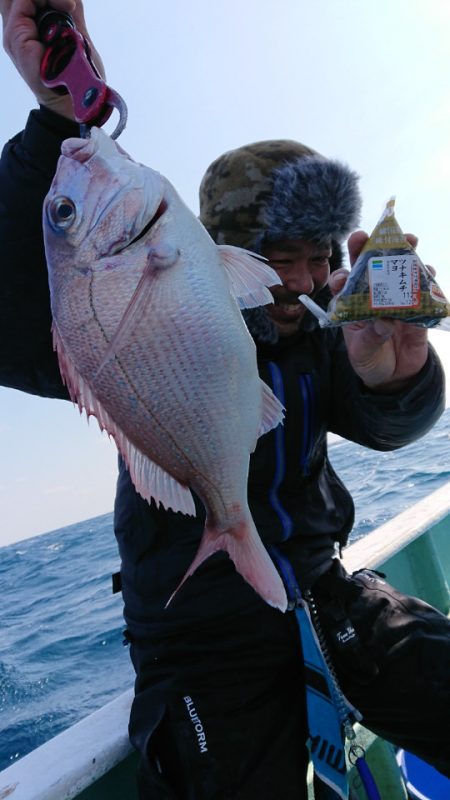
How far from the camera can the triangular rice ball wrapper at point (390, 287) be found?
4.60 feet

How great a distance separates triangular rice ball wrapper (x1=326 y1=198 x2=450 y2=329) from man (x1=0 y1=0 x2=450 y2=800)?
101 mm

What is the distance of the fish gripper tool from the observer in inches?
46.2

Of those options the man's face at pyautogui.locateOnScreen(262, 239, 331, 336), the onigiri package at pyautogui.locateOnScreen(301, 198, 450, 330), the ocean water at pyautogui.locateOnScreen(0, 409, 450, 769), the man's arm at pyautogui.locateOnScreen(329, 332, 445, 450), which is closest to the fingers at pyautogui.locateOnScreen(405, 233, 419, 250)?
the onigiri package at pyautogui.locateOnScreen(301, 198, 450, 330)

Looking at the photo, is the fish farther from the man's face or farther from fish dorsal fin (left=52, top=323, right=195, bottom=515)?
the man's face

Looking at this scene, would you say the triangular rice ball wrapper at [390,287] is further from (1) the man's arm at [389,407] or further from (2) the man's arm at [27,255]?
(2) the man's arm at [27,255]

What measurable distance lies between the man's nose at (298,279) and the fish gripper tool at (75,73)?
3.31ft

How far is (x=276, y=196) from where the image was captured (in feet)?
7.00

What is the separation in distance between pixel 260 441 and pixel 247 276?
33.2 inches

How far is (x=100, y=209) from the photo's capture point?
45.9 inches

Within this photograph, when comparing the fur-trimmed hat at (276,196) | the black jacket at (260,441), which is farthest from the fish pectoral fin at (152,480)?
the fur-trimmed hat at (276,196)

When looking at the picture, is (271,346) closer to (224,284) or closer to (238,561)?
(224,284)

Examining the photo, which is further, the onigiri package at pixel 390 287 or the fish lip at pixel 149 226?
the onigiri package at pixel 390 287

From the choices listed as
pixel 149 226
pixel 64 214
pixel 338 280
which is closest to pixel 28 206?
pixel 64 214

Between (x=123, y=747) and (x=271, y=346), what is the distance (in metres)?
1.57
